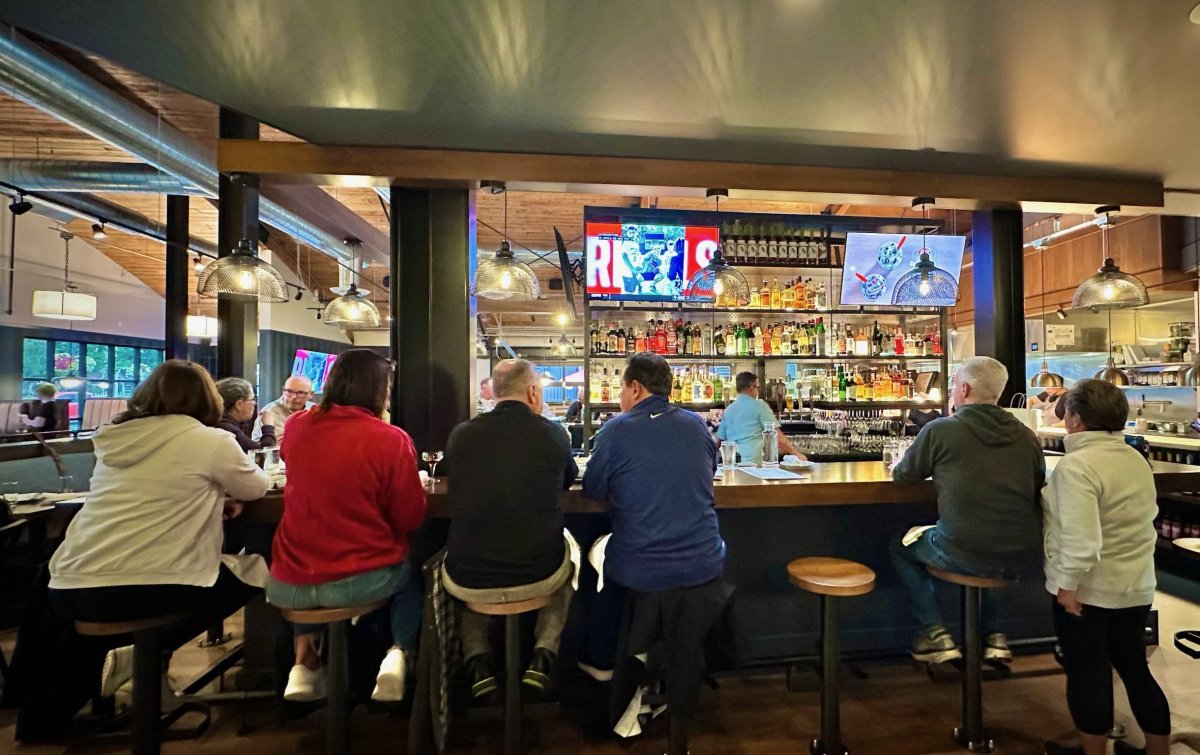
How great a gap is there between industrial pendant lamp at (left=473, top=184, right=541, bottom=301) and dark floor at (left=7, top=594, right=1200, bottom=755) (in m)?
2.10

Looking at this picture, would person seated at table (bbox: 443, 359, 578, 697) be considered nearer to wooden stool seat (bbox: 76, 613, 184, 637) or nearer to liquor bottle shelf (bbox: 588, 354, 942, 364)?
wooden stool seat (bbox: 76, 613, 184, 637)

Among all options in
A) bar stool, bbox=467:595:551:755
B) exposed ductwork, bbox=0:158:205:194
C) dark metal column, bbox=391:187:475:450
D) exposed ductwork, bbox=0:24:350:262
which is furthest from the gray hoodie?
exposed ductwork, bbox=0:158:205:194

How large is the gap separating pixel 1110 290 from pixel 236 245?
550cm

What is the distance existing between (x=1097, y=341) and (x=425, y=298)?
7.52 meters

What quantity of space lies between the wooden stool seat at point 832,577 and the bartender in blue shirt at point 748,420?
1.81 meters

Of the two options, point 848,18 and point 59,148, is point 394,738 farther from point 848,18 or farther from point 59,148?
point 59,148

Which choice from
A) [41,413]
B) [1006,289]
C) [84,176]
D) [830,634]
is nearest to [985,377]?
[830,634]

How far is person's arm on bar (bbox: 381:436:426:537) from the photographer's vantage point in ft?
6.74

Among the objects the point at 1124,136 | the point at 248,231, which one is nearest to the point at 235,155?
the point at 248,231

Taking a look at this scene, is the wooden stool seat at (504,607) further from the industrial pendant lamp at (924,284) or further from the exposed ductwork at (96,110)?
the exposed ductwork at (96,110)

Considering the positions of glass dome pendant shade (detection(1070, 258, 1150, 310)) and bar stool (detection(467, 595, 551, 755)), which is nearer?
bar stool (detection(467, 595, 551, 755))

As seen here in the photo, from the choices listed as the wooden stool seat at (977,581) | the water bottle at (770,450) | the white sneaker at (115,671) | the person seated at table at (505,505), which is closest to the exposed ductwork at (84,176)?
the white sneaker at (115,671)

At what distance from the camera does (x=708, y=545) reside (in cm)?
211

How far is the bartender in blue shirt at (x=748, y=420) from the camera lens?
4.25 metres
